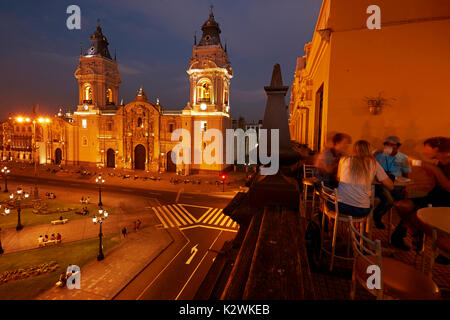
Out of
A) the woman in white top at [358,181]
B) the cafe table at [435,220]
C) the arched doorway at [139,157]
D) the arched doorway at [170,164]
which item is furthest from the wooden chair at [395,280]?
the arched doorway at [139,157]

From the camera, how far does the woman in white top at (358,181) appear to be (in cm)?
312

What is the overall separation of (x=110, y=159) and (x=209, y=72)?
23.3 meters

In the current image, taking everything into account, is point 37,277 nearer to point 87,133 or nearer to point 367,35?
point 367,35

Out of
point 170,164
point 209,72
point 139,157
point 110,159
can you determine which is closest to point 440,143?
point 209,72

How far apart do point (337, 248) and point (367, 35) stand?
7635mm

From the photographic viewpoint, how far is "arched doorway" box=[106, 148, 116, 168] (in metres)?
39.4

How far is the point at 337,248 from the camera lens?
3.71m

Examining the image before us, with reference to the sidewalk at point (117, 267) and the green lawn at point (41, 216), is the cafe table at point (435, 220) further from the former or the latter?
the green lawn at point (41, 216)

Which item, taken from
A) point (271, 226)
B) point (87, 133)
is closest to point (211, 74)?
point (87, 133)

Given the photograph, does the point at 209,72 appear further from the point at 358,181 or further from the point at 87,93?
the point at 358,181

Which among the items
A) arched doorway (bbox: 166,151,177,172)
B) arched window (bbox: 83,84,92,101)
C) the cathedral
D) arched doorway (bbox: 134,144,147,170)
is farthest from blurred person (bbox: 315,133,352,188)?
arched window (bbox: 83,84,92,101)

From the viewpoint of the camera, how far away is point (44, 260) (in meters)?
11.8

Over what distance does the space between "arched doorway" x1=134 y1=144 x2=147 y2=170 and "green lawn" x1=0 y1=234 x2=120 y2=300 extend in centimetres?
2424

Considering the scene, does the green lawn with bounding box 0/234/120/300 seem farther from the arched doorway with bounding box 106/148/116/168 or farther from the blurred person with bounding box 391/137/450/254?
the arched doorway with bounding box 106/148/116/168
